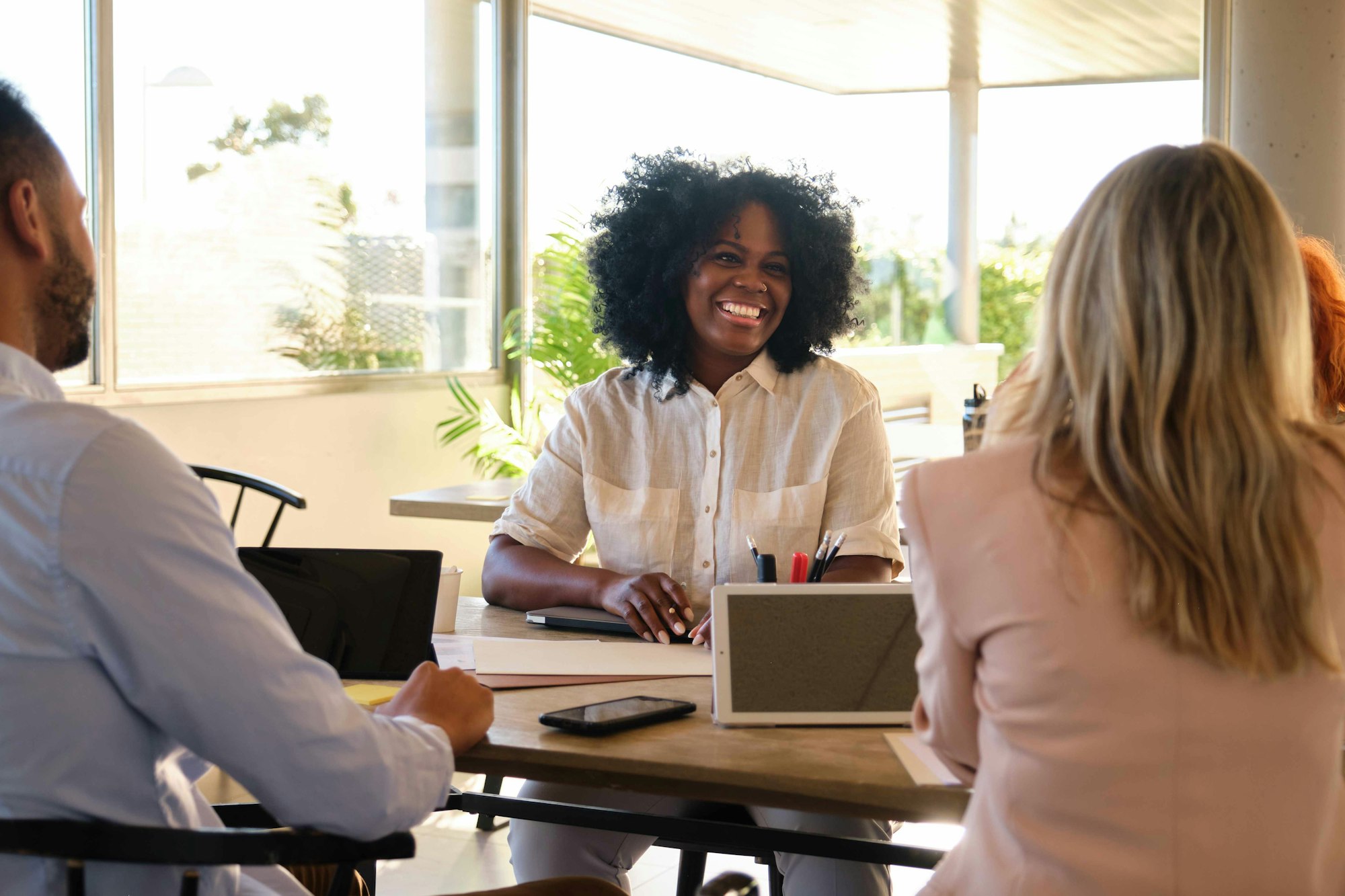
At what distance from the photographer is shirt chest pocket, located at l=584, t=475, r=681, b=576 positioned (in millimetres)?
2223

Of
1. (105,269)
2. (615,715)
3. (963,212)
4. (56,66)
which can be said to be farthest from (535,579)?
(963,212)

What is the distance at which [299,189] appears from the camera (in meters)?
4.50

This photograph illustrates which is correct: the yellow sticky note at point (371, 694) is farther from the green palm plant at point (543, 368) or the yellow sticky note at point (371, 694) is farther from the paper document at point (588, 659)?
the green palm plant at point (543, 368)

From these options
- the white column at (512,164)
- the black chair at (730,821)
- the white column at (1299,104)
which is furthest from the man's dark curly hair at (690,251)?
the white column at (512,164)

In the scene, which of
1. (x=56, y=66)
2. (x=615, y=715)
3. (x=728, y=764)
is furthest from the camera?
(x=56, y=66)

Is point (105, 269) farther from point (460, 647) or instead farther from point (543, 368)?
point (460, 647)

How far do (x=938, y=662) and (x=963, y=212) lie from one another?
13.9ft

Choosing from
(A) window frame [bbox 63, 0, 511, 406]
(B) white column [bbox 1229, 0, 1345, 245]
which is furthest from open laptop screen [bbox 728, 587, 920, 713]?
(B) white column [bbox 1229, 0, 1345, 245]

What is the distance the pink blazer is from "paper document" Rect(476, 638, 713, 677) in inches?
25.0

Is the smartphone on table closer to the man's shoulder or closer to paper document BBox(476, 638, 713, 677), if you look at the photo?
paper document BBox(476, 638, 713, 677)

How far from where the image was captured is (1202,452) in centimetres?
103

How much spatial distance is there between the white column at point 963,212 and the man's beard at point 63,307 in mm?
4292

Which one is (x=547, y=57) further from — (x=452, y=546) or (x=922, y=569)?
(x=922, y=569)

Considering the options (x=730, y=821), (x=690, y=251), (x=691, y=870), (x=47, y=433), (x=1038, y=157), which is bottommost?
(x=691, y=870)
